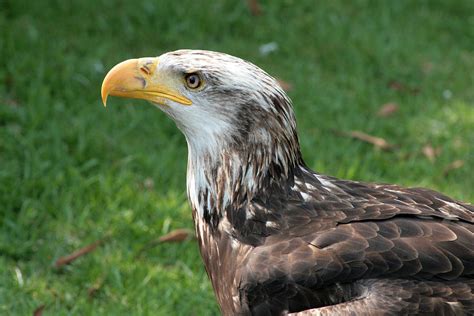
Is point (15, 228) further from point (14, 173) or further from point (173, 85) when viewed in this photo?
point (173, 85)

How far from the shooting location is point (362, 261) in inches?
152

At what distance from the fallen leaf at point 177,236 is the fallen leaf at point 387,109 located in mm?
2661

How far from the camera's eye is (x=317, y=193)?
436 centimetres

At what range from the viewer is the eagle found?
387 cm

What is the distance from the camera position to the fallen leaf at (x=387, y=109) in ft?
26.0

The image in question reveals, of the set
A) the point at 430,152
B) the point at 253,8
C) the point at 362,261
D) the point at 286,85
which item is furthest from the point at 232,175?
the point at 253,8

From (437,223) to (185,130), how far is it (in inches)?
51.0

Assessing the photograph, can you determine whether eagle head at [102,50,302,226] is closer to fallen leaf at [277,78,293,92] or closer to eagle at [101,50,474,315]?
eagle at [101,50,474,315]

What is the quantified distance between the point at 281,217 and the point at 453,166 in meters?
3.41

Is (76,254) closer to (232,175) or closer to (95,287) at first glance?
(95,287)

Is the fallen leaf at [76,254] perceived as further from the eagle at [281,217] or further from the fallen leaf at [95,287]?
the eagle at [281,217]

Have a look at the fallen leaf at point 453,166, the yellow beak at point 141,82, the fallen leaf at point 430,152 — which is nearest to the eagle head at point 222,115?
the yellow beak at point 141,82

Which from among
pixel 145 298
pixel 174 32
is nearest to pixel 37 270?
pixel 145 298

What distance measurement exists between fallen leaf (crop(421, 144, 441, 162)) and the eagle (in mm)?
2954
